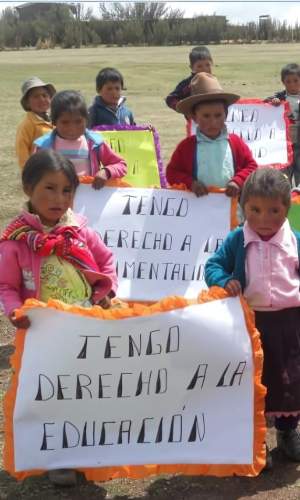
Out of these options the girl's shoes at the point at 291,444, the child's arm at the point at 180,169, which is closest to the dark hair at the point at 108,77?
the child's arm at the point at 180,169

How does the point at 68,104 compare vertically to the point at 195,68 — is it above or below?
below

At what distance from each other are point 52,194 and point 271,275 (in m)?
1.07

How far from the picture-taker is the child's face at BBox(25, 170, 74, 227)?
355cm

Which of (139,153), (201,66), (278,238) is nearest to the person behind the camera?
(278,238)

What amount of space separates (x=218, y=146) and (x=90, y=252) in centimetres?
178

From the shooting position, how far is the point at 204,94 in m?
5.05

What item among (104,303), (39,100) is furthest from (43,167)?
(39,100)

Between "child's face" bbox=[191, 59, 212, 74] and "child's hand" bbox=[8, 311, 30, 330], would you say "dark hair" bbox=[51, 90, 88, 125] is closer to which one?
"child's hand" bbox=[8, 311, 30, 330]

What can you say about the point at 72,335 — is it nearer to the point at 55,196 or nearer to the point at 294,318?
the point at 55,196

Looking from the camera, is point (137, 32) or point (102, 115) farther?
point (137, 32)

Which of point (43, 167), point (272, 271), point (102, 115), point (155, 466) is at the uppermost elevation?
point (43, 167)

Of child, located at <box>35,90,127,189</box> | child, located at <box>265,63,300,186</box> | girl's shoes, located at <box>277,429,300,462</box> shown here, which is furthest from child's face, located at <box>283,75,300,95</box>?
girl's shoes, located at <box>277,429,300,462</box>

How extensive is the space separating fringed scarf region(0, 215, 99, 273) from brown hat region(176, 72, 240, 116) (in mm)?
1779

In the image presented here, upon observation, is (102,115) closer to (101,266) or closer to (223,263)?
(101,266)
